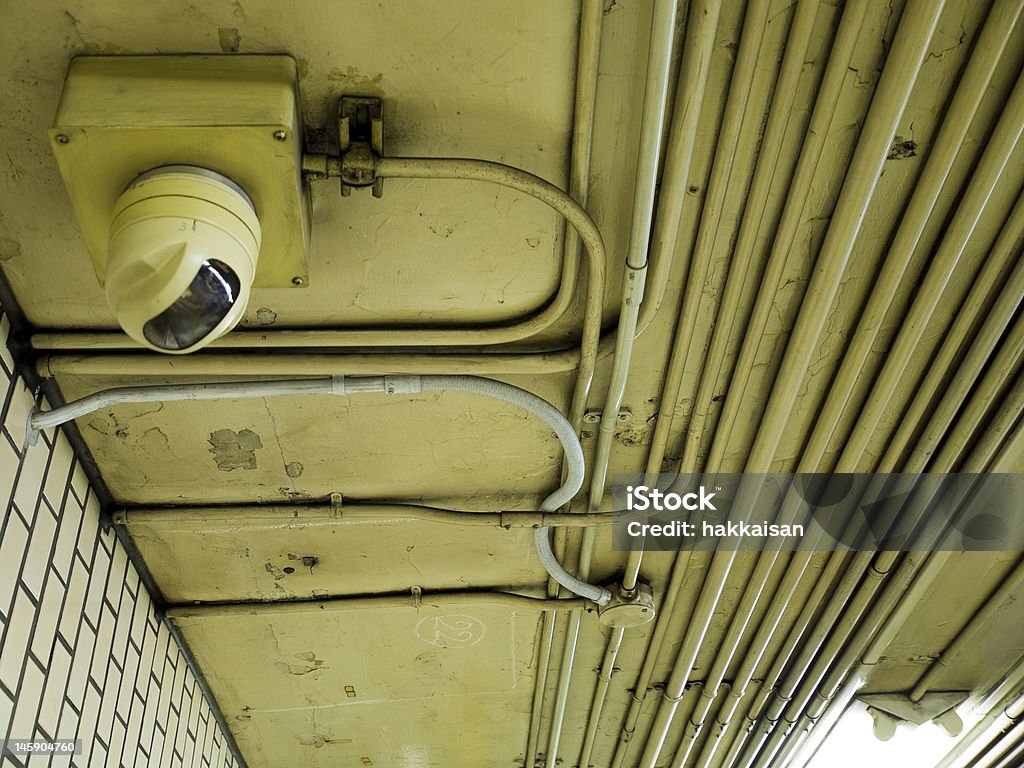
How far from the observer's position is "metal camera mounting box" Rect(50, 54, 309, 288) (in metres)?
1.18

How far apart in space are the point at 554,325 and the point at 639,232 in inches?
13.5

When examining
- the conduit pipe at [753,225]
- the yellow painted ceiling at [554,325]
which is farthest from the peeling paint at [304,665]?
the conduit pipe at [753,225]

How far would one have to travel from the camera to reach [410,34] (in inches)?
50.4

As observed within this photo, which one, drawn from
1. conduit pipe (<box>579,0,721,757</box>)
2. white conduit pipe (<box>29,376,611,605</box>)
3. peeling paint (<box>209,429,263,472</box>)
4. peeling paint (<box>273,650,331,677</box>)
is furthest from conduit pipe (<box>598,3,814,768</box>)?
peeling paint (<box>273,650,331,677</box>)

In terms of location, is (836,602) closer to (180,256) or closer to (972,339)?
(972,339)

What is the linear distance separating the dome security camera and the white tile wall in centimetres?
55

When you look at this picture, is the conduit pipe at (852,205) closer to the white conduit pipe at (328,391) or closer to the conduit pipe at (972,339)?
the conduit pipe at (972,339)

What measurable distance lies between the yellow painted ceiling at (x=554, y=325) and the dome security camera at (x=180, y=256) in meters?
0.24

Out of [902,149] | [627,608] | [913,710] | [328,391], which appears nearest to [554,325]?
[328,391]

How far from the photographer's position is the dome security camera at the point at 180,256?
3.61 feet

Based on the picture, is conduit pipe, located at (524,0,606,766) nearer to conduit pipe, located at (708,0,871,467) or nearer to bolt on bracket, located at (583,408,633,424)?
bolt on bracket, located at (583,408,633,424)

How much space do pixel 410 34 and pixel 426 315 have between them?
1.73ft

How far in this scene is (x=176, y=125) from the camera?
1177 millimetres

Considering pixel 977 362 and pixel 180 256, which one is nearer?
pixel 180 256
